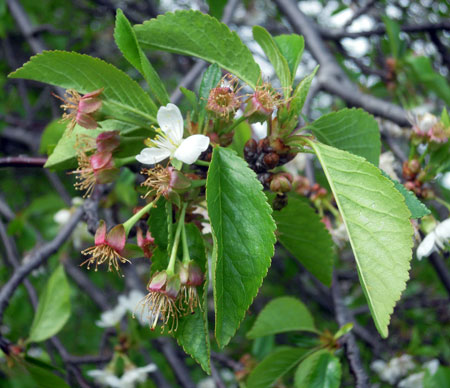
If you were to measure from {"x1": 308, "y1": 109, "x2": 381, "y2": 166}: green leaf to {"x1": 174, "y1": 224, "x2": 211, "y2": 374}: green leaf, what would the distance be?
334 millimetres

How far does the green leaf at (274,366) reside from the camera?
113 centimetres

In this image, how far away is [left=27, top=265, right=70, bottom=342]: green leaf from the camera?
4.27ft

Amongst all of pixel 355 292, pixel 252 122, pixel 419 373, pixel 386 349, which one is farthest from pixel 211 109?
pixel 355 292

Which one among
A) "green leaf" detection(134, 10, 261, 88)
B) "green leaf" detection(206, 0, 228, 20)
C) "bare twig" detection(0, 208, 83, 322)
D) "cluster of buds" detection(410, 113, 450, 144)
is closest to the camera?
"green leaf" detection(134, 10, 261, 88)

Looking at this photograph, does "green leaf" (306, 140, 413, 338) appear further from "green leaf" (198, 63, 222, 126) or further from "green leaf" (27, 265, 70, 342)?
"green leaf" (27, 265, 70, 342)

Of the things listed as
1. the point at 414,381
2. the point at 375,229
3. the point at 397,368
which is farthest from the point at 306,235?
the point at 397,368

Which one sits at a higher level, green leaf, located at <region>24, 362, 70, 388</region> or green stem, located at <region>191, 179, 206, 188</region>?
green stem, located at <region>191, 179, 206, 188</region>

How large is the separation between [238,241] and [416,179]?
0.68m

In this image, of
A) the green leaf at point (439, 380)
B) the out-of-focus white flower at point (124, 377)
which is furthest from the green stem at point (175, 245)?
the green leaf at point (439, 380)

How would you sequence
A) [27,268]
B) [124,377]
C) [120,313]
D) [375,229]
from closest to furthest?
1. [375,229]
2. [27,268]
3. [124,377]
4. [120,313]

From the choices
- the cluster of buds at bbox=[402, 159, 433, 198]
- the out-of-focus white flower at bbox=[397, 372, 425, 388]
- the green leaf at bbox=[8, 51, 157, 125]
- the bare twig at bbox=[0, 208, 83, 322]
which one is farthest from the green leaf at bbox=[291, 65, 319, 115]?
the out-of-focus white flower at bbox=[397, 372, 425, 388]

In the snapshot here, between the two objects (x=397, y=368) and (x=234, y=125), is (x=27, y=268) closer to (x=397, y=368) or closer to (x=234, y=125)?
(x=234, y=125)

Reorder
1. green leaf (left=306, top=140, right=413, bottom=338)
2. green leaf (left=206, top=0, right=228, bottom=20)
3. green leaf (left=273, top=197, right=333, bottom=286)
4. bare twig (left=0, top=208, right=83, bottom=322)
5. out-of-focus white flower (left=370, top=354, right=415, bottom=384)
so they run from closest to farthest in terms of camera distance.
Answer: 1. green leaf (left=306, top=140, right=413, bottom=338)
2. green leaf (left=273, top=197, right=333, bottom=286)
3. bare twig (left=0, top=208, right=83, bottom=322)
4. out-of-focus white flower (left=370, top=354, right=415, bottom=384)
5. green leaf (left=206, top=0, right=228, bottom=20)

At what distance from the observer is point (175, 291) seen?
2.30 ft
